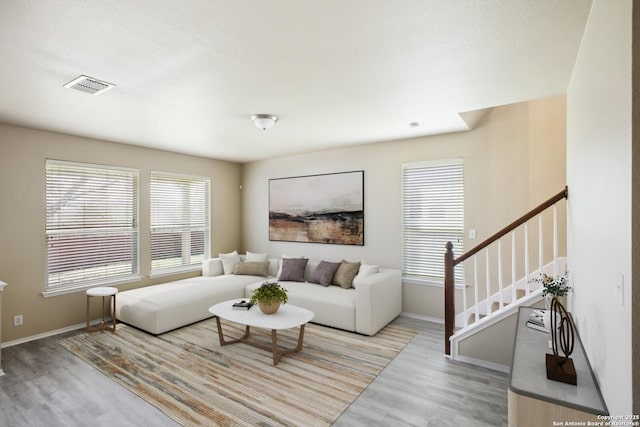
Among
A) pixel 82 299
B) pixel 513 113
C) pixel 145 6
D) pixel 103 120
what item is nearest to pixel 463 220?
pixel 513 113

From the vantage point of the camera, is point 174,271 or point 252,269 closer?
point 174,271

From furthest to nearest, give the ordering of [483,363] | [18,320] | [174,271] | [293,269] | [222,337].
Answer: [174,271]
[293,269]
[18,320]
[222,337]
[483,363]

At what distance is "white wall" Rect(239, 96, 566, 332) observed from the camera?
149 inches

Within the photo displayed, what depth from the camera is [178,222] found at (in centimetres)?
552

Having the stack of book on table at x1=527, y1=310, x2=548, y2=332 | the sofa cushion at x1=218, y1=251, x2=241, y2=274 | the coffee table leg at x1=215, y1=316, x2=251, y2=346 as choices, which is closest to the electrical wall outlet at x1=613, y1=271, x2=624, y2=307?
the stack of book on table at x1=527, y1=310, x2=548, y2=332

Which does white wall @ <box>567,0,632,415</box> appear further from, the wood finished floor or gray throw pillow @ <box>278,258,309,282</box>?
gray throw pillow @ <box>278,258,309,282</box>

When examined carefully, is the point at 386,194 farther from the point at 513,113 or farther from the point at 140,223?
the point at 140,223

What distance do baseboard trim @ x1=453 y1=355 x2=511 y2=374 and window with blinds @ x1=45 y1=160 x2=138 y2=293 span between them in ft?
15.3

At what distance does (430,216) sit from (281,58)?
323cm

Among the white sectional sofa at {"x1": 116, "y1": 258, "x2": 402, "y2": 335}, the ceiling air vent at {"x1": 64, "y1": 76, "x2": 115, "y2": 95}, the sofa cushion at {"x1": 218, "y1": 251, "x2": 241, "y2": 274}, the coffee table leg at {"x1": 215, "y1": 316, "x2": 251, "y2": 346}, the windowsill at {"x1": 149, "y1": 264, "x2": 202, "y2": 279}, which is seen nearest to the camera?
the ceiling air vent at {"x1": 64, "y1": 76, "x2": 115, "y2": 95}

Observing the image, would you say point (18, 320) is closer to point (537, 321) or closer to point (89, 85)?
point (89, 85)

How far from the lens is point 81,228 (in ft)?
14.2

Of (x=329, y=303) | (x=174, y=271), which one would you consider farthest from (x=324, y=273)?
(x=174, y=271)

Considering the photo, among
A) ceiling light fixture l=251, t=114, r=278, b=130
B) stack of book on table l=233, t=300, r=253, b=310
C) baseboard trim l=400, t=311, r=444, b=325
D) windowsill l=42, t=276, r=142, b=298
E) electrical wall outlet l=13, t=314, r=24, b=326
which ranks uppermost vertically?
ceiling light fixture l=251, t=114, r=278, b=130
